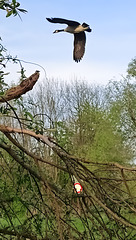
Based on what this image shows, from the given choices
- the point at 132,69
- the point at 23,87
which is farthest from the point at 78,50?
the point at 132,69

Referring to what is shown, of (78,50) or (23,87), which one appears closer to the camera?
(23,87)

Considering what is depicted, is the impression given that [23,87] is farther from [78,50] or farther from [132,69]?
[132,69]

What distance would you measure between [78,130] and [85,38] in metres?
10.6

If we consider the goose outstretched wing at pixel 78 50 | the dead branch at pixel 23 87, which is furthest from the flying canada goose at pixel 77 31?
the dead branch at pixel 23 87

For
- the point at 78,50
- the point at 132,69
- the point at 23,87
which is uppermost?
the point at 132,69

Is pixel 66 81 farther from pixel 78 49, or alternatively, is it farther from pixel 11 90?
pixel 11 90

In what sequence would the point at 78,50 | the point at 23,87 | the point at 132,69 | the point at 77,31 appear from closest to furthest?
the point at 23,87 → the point at 77,31 → the point at 78,50 → the point at 132,69

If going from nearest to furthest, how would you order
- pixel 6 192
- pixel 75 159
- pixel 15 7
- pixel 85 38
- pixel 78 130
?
pixel 15 7 < pixel 75 159 < pixel 6 192 < pixel 85 38 < pixel 78 130

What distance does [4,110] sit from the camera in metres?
1.80

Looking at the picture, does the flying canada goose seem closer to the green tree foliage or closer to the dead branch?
the dead branch

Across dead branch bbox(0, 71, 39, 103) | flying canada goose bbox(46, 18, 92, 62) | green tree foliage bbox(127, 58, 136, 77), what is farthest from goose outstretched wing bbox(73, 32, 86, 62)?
green tree foliage bbox(127, 58, 136, 77)

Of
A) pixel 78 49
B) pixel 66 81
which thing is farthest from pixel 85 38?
pixel 66 81

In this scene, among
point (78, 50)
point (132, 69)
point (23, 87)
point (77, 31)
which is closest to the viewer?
point (23, 87)

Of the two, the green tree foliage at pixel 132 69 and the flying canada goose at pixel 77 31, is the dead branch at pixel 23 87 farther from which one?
the green tree foliage at pixel 132 69
